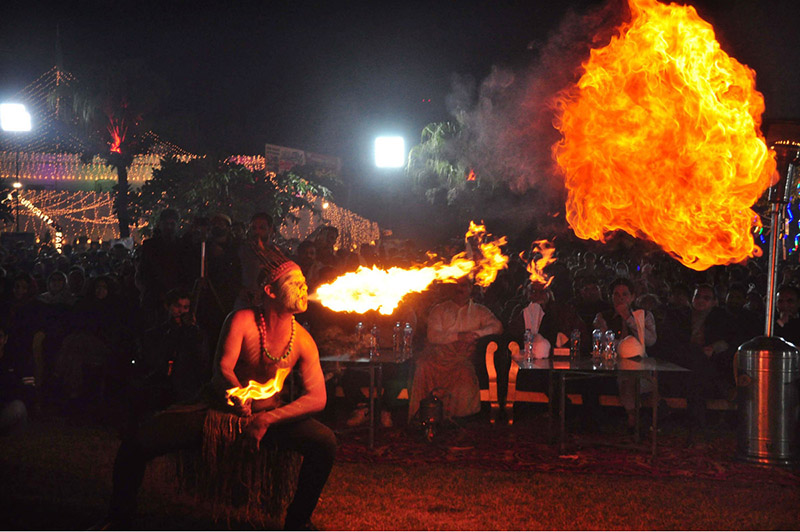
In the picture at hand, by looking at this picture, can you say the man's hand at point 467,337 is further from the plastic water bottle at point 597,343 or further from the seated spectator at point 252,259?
the seated spectator at point 252,259

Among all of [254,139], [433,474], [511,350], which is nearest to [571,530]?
[433,474]

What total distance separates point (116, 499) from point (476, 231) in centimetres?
2183

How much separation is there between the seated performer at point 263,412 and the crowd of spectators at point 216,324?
9.18 feet

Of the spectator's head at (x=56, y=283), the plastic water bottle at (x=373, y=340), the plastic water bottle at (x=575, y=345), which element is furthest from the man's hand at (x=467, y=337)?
the spectator's head at (x=56, y=283)

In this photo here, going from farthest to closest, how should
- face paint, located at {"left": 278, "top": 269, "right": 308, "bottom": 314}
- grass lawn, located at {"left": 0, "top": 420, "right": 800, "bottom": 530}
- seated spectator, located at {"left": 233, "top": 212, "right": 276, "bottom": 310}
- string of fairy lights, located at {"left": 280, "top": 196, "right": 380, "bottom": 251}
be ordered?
1. string of fairy lights, located at {"left": 280, "top": 196, "right": 380, "bottom": 251}
2. seated spectator, located at {"left": 233, "top": 212, "right": 276, "bottom": 310}
3. grass lawn, located at {"left": 0, "top": 420, "right": 800, "bottom": 530}
4. face paint, located at {"left": 278, "top": 269, "right": 308, "bottom": 314}

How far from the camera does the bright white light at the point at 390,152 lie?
1251 inches

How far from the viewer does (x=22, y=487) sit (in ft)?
19.7

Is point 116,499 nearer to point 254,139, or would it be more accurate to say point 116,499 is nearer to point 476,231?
point 476,231

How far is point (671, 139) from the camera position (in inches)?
321

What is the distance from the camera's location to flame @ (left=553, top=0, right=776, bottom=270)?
787 cm

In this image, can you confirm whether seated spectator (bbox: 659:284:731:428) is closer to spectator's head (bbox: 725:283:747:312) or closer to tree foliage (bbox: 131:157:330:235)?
spectator's head (bbox: 725:283:747:312)

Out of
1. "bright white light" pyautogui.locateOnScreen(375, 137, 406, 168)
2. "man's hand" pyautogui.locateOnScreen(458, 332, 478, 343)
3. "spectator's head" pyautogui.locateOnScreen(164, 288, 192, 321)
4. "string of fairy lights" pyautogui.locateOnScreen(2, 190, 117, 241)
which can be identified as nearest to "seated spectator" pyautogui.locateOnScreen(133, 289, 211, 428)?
"spectator's head" pyautogui.locateOnScreen(164, 288, 192, 321)

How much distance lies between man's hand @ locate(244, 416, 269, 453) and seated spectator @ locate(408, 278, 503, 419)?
3842 mm

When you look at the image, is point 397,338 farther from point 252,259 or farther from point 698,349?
point 698,349
